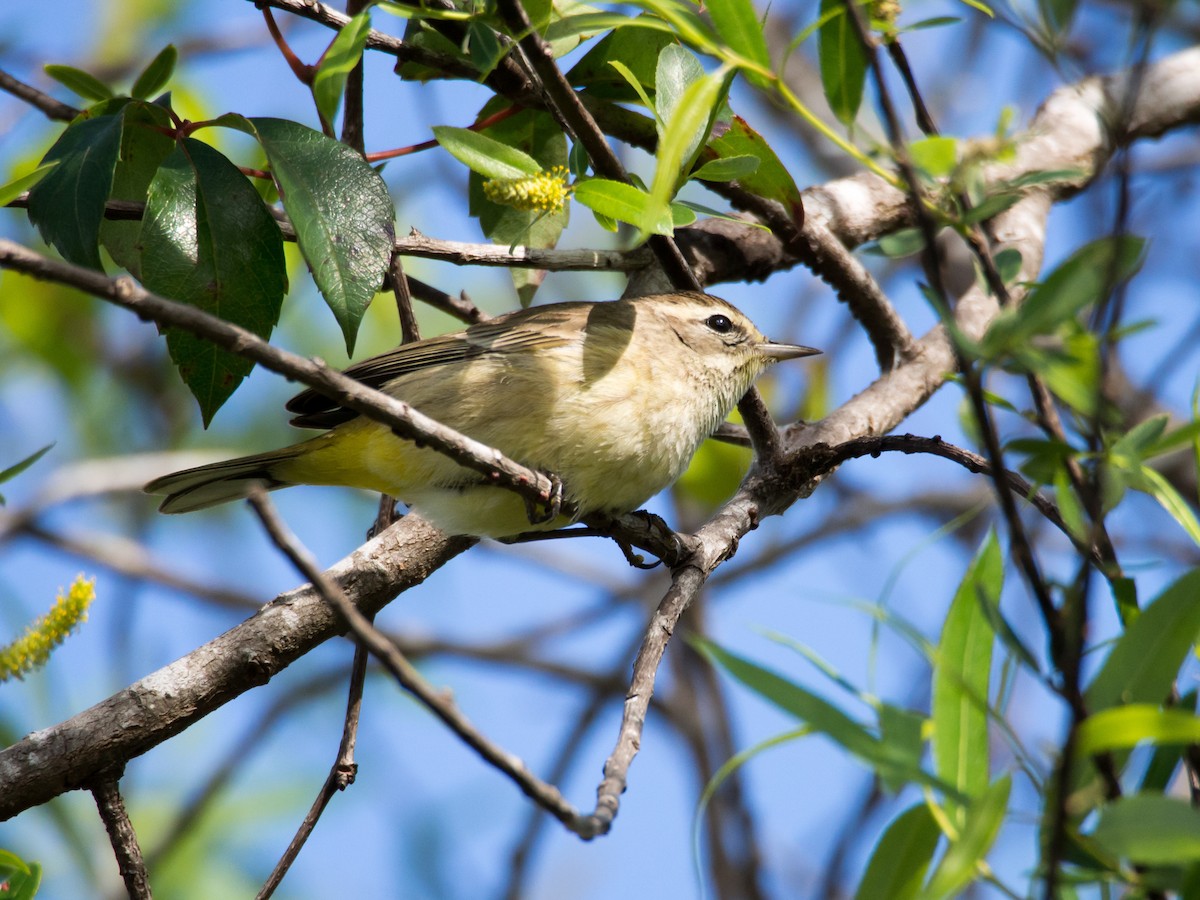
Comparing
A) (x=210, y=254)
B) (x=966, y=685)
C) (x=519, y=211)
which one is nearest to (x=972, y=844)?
(x=966, y=685)

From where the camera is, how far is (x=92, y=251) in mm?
2713

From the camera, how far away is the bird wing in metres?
4.02

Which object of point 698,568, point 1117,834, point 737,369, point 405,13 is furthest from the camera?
point 737,369

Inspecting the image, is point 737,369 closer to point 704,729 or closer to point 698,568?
point 698,568

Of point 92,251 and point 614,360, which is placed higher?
point 614,360

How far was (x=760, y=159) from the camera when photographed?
10.0 ft

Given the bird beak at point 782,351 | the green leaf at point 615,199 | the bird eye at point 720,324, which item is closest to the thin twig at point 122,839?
the green leaf at point 615,199

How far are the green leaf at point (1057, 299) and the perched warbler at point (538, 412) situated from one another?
2.03 meters

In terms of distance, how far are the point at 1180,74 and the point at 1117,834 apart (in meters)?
5.37

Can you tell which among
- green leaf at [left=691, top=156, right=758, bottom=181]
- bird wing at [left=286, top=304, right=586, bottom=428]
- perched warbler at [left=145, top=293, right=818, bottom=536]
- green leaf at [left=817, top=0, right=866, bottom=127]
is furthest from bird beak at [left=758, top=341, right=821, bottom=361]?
green leaf at [left=817, top=0, right=866, bottom=127]

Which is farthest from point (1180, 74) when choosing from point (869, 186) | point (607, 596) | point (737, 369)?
point (607, 596)

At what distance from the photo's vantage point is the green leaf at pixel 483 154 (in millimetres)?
2889

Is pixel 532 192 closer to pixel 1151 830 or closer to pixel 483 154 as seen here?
pixel 483 154

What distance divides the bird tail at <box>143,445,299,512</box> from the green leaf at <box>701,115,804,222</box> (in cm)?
Result: 184
